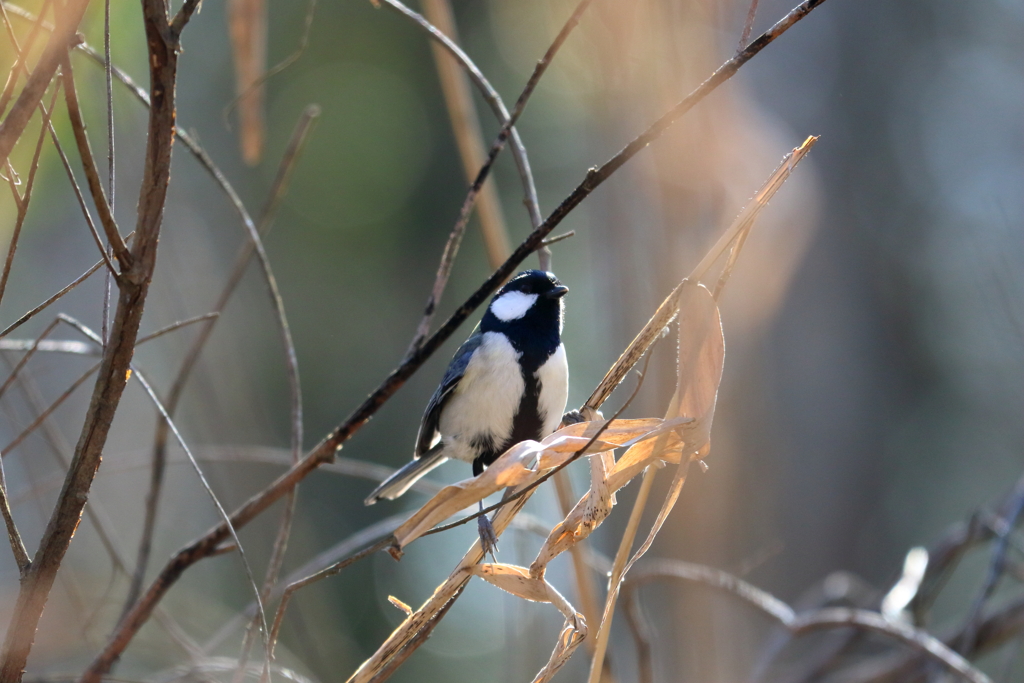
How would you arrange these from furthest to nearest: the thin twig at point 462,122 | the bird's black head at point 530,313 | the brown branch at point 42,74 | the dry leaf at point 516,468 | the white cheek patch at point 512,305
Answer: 1. the white cheek patch at point 512,305
2. the bird's black head at point 530,313
3. the thin twig at point 462,122
4. the dry leaf at point 516,468
5. the brown branch at point 42,74

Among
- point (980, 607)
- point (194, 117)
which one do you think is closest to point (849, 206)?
point (980, 607)

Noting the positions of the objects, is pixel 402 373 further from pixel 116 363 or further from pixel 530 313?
pixel 530 313

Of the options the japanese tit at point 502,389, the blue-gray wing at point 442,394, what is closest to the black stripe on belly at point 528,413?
the japanese tit at point 502,389

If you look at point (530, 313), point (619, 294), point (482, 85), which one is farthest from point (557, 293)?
point (619, 294)

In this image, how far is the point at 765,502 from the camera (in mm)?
3021

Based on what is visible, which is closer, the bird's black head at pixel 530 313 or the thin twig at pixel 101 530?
the thin twig at pixel 101 530

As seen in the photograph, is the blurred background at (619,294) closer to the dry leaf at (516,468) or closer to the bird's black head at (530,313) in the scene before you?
the bird's black head at (530,313)

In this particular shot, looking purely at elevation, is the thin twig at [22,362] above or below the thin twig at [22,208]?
below

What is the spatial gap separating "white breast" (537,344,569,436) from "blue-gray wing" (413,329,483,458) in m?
0.22

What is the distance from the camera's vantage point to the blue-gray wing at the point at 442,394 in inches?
71.3

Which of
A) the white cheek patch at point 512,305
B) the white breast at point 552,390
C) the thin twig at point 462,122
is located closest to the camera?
the thin twig at point 462,122

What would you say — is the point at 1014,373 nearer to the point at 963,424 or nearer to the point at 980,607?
the point at 963,424

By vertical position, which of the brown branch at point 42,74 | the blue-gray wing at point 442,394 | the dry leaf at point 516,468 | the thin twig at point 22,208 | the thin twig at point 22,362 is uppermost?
the brown branch at point 42,74

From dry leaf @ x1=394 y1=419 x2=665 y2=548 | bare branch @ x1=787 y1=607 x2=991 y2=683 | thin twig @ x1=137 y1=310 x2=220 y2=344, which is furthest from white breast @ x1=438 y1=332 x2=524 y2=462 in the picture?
dry leaf @ x1=394 y1=419 x2=665 y2=548
